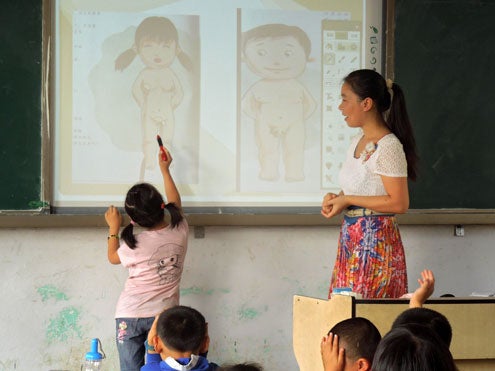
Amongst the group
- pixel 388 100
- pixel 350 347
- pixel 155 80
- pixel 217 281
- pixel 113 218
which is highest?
pixel 155 80

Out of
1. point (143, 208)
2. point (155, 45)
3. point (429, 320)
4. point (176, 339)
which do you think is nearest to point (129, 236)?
point (143, 208)

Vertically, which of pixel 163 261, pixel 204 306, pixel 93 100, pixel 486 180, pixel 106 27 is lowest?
pixel 204 306

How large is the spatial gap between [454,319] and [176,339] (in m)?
1.04

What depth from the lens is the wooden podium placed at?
9.93ft

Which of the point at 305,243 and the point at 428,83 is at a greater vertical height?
the point at 428,83

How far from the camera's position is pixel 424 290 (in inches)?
110

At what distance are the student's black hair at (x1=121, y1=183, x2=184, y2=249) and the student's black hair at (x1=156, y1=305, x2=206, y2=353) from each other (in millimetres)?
923

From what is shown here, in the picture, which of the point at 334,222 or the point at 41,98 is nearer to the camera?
the point at 41,98

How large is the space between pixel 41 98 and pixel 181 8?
770mm

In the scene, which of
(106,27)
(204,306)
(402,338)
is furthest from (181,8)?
(402,338)

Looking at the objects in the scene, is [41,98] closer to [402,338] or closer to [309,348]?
[309,348]

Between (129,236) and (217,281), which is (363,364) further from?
(217,281)

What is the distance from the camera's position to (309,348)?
10.7 ft

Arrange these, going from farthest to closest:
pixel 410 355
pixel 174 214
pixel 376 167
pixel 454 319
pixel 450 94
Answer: pixel 450 94 < pixel 174 214 < pixel 376 167 < pixel 454 319 < pixel 410 355
